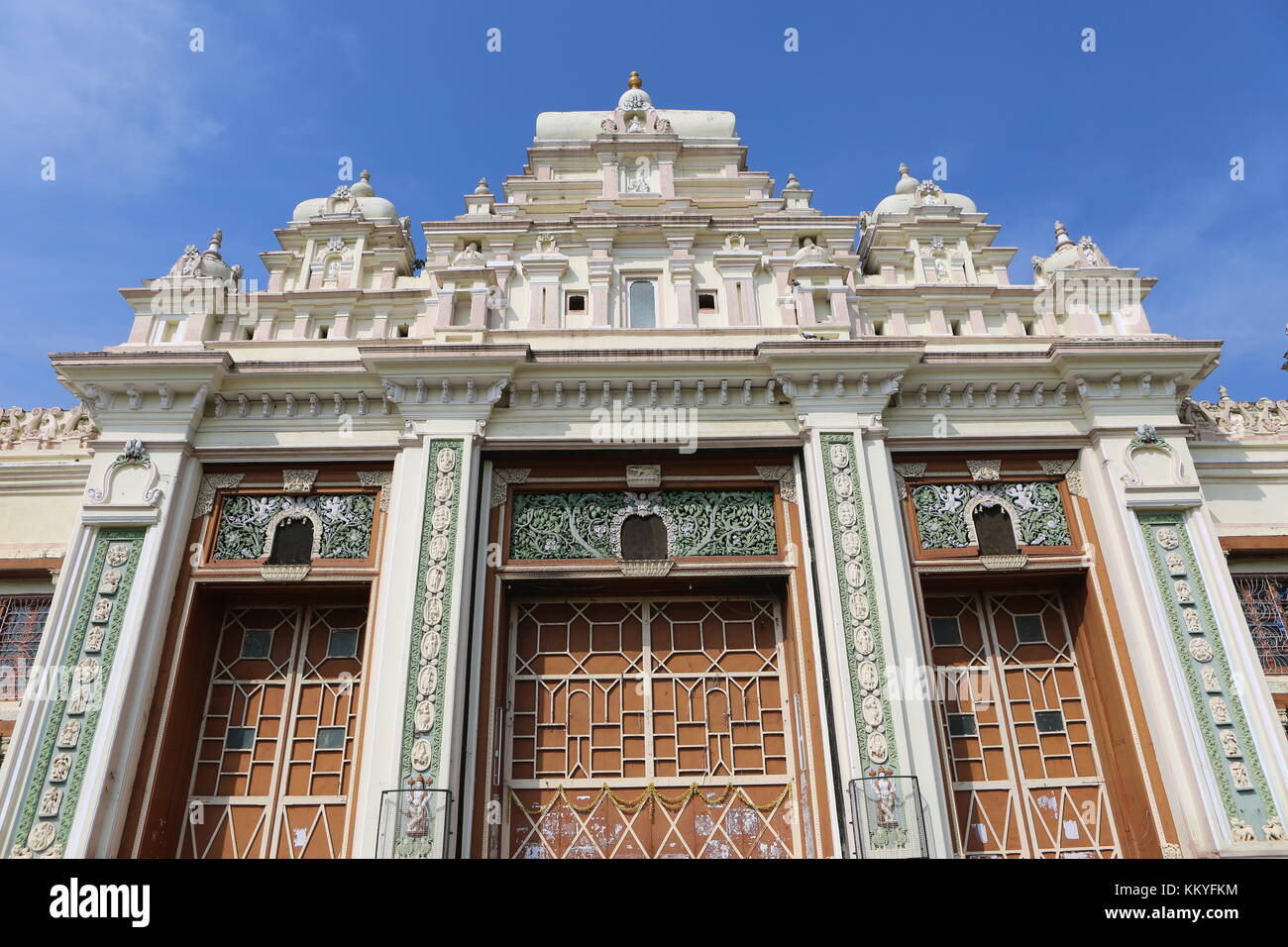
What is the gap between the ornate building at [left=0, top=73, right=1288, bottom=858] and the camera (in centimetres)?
977

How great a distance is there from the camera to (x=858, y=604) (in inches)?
406

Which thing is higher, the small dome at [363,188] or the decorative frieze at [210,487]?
the small dome at [363,188]

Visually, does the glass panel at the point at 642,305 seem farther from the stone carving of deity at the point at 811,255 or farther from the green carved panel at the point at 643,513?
the green carved panel at the point at 643,513

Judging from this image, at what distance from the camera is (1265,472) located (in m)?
12.2

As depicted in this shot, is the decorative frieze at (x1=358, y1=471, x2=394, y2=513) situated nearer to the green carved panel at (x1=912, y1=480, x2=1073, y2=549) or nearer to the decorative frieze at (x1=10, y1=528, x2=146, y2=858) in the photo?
the decorative frieze at (x1=10, y1=528, x2=146, y2=858)

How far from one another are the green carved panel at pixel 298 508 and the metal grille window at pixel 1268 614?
35.6 feet

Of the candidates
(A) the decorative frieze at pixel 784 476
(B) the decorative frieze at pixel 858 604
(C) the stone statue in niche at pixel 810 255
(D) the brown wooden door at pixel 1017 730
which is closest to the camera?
(B) the decorative frieze at pixel 858 604

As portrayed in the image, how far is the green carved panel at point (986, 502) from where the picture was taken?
11.2 meters

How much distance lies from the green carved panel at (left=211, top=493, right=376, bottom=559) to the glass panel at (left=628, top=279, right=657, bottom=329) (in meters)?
4.35

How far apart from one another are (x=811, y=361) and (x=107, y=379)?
8709 millimetres

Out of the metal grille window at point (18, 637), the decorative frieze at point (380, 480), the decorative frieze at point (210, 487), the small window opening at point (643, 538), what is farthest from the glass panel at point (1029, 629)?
the metal grille window at point (18, 637)

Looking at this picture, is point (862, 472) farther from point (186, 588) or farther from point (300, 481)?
point (186, 588)

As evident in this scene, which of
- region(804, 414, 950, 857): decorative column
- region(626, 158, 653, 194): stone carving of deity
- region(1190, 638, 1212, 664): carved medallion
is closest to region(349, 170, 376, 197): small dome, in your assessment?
region(626, 158, 653, 194): stone carving of deity
